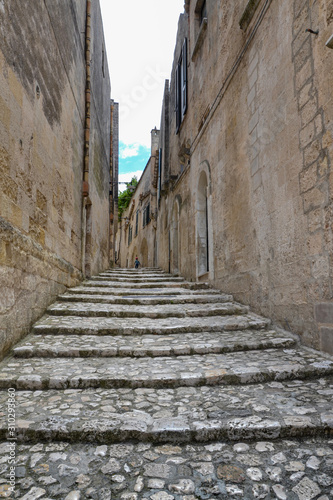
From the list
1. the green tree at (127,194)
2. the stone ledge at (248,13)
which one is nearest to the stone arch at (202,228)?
the stone ledge at (248,13)

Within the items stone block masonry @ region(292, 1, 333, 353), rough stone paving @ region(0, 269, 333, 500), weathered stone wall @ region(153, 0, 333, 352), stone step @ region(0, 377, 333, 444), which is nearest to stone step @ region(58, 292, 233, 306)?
weathered stone wall @ region(153, 0, 333, 352)

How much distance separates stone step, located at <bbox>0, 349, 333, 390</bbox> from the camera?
2.64m

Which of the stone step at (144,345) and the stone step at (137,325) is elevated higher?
the stone step at (137,325)

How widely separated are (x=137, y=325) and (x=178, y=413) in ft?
6.66

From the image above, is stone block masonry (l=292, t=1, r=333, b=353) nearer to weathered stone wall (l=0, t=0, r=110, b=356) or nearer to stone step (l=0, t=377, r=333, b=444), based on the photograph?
stone step (l=0, t=377, r=333, b=444)

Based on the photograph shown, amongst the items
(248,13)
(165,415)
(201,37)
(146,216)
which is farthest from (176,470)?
(146,216)

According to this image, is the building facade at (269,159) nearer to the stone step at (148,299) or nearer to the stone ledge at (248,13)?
the stone ledge at (248,13)

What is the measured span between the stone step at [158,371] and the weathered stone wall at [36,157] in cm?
52

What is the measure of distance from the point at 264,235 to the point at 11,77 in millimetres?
3490

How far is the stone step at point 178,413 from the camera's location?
1.96 metres

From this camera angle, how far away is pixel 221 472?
1675 millimetres

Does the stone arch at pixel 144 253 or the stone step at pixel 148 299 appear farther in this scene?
the stone arch at pixel 144 253

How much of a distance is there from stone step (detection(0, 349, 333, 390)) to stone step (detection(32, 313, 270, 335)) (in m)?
0.72

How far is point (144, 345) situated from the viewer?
11.6ft
